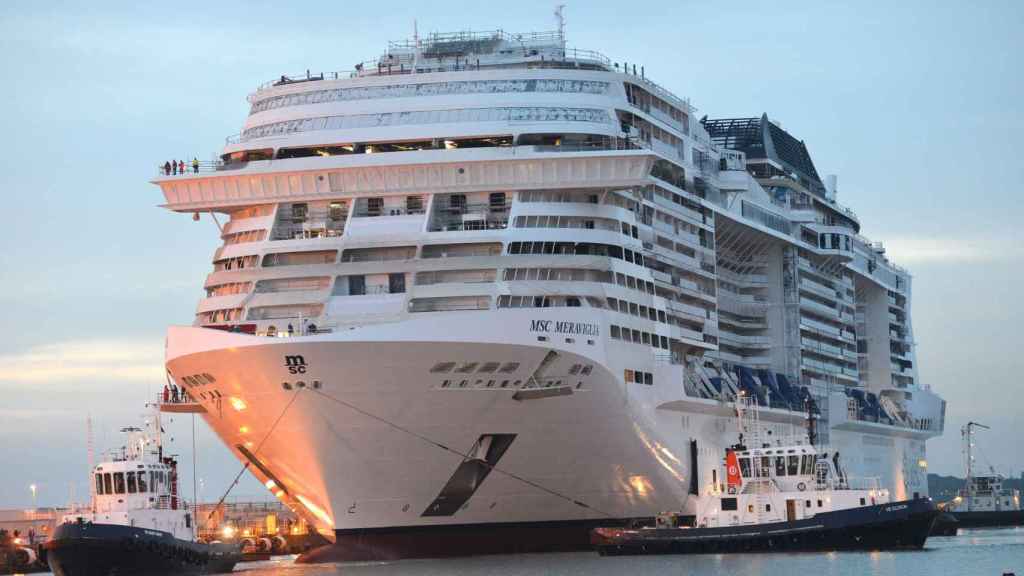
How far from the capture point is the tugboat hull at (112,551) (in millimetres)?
50531

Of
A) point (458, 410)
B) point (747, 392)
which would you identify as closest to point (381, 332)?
point (458, 410)

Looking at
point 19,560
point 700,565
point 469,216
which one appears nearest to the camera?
point 700,565

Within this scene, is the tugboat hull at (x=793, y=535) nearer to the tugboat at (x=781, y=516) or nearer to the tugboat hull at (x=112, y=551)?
the tugboat at (x=781, y=516)

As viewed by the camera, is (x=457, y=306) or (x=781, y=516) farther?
(x=781, y=516)

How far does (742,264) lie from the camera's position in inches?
2911

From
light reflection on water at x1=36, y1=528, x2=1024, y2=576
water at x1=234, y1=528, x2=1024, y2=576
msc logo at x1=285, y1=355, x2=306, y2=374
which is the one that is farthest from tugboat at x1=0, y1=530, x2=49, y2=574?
msc logo at x1=285, y1=355, x2=306, y2=374

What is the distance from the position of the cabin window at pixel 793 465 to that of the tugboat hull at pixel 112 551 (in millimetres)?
18780

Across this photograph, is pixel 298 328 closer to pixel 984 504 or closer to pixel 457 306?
pixel 457 306

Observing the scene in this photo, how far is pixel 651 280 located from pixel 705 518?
761 cm

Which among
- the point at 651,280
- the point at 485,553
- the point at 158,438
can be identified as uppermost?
the point at 651,280

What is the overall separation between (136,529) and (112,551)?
122cm

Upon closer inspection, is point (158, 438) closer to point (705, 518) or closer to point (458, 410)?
point (458, 410)

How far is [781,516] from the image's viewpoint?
187 feet

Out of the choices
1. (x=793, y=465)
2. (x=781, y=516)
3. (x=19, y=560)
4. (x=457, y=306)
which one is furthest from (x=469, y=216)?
(x=19, y=560)
